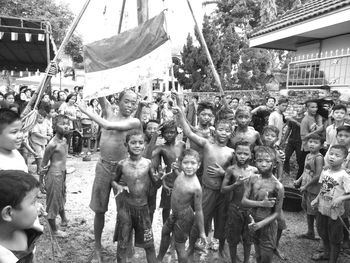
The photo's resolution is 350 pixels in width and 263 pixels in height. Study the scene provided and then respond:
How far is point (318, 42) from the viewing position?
870 centimetres

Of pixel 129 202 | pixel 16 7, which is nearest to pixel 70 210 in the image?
pixel 129 202

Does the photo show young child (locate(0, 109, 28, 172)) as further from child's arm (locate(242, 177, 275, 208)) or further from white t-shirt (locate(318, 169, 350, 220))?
white t-shirt (locate(318, 169, 350, 220))

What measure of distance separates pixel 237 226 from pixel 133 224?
1048 mm

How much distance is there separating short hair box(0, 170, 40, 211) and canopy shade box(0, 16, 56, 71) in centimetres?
905

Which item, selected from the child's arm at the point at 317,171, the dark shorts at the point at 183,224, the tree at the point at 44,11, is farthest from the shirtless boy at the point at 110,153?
the tree at the point at 44,11

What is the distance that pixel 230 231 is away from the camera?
133 inches

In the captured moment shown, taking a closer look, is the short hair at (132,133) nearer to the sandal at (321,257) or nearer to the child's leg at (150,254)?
the child's leg at (150,254)

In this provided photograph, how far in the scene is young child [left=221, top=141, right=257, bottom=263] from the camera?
3301mm

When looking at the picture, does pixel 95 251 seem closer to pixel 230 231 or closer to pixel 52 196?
pixel 52 196

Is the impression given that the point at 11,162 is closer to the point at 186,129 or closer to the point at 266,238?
the point at 186,129

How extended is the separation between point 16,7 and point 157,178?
1773cm

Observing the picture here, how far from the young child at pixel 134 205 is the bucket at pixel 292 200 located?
2917 mm

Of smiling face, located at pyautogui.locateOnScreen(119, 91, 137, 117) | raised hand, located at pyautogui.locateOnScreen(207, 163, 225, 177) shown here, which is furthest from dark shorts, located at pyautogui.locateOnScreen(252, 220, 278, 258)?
smiling face, located at pyautogui.locateOnScreen(119, 91, 137, 117)

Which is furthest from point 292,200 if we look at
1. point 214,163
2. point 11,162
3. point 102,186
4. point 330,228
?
point 11,162
